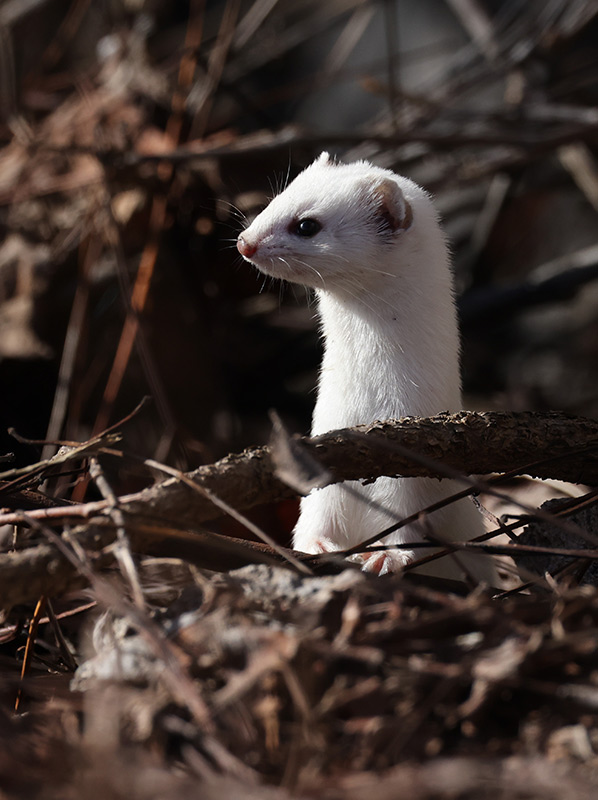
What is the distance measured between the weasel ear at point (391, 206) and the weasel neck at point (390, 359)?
20cm

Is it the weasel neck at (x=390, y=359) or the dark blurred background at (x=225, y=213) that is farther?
the dark blurred background at (x=225, y=213)

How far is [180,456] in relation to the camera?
11.1 feet

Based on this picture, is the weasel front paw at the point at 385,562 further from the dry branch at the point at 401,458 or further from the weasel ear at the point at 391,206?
the weasel ear at the point at 391,206

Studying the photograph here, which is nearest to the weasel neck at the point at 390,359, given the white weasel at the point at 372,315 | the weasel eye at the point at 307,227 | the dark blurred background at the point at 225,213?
the white weasel at the point at 372,315

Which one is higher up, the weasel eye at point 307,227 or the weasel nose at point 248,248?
the weasel eye at point 307,227

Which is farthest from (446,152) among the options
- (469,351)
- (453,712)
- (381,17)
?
(453,712)

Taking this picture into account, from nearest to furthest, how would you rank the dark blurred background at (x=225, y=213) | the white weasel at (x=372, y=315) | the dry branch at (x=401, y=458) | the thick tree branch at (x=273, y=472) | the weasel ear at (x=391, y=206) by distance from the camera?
the thick tree branch at (x=273, y=472)
the dry branch at (x=401, y=458)
the white weasel at (x=372, y=315)
the weasel ear at (x=391, y=206)
the dark blurred background at (x=225, y=213)

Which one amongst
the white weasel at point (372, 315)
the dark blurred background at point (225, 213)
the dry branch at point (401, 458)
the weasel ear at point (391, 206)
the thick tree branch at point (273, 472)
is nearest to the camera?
the thick tree branch at point (273, 472)

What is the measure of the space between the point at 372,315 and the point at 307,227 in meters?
0.35

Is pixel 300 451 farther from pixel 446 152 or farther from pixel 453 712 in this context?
pixel 446 152

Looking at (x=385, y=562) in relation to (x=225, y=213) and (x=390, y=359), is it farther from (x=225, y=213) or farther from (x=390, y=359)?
(x=225, y=213)

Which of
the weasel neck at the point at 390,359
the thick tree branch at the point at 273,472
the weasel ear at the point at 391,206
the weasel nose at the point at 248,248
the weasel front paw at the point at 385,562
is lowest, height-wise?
the weasel front paw at the point at 385,562

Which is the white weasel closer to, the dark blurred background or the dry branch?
the dry branch

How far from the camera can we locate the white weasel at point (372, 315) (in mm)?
2340
